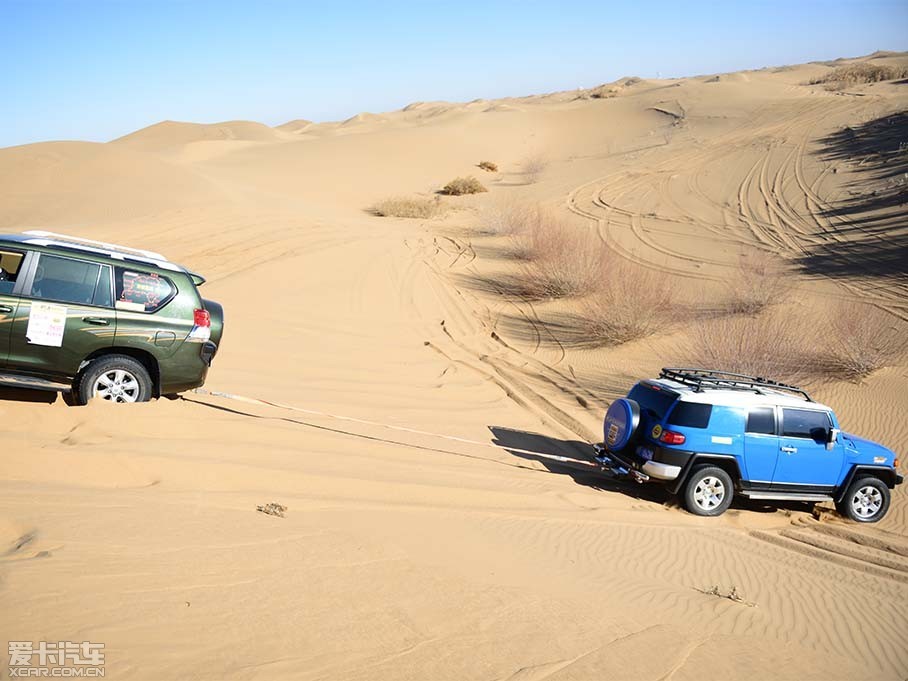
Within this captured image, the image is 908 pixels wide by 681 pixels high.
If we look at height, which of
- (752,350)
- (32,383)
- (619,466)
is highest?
(752,350)

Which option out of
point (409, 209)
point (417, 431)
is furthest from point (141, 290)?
point (409, 209)

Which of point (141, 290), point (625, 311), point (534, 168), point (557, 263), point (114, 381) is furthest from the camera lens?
point (534, 168)

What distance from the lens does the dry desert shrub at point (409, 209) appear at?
106 feet

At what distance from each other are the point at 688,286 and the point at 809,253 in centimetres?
499

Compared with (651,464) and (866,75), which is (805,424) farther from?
(866,75)

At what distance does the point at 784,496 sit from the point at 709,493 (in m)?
1.11

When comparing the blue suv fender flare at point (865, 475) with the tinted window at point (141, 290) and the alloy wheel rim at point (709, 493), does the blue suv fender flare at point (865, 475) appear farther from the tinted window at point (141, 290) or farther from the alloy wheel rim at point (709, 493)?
the tinted window at point (141, 290)

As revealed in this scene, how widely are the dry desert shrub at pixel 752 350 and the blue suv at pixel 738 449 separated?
4.02 meters

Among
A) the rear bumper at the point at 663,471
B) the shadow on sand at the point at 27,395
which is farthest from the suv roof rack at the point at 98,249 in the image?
the rear bumper at the point at 663,471

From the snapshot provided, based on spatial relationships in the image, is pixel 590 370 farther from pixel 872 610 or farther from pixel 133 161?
pixel 133 161

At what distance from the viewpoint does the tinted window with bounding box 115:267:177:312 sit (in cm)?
792

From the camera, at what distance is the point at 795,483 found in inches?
376

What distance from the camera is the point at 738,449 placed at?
919cm

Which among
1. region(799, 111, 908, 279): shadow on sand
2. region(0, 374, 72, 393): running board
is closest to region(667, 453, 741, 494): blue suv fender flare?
region(0, 374, 72, 393): running board
